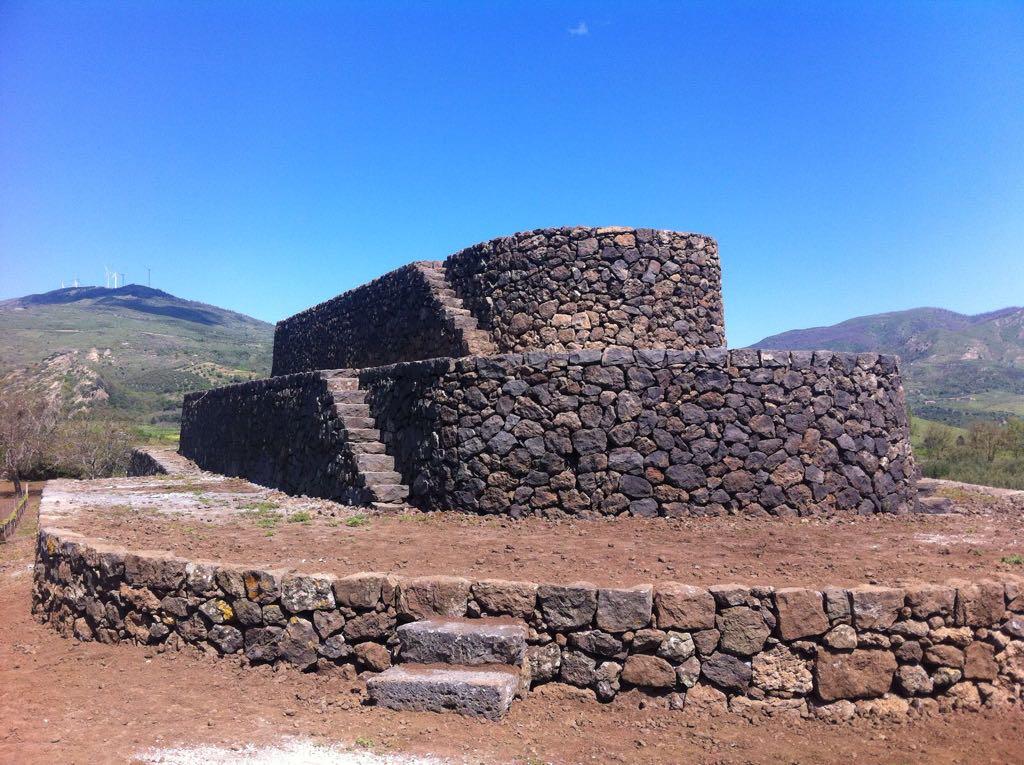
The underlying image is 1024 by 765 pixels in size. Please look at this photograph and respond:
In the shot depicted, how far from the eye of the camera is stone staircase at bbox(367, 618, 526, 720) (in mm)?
4867

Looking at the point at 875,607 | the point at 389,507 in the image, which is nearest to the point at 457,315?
the point at 389,507

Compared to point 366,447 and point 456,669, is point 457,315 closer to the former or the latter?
point 366,447

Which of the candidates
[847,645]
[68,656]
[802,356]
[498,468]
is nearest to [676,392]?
[802,356]

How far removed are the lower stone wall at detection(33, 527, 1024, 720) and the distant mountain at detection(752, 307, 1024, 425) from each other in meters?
44.6

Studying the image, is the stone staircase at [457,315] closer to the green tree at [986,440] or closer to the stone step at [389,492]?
the stone step at [389,492]

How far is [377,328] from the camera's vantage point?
15.2 m

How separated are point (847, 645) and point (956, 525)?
5.30 metres

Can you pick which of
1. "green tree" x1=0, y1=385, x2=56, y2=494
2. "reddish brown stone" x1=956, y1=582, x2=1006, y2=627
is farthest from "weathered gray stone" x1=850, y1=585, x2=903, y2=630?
"green tree" x1=0, y1=385, x2=56, y2=494

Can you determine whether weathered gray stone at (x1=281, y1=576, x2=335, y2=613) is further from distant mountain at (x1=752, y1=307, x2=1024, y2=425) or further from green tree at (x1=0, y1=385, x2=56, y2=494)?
distant mountain at (x1=752, y1=307, x2=1024, y2=425)

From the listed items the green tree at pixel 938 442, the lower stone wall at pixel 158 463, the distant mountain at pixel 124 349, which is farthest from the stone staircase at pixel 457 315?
the distant mountain at pixel 124 349

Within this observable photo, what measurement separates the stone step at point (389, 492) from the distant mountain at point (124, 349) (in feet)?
141

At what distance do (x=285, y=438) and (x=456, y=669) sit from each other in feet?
30.9

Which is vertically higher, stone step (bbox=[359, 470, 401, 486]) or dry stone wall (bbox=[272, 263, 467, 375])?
dry stone wall (bbox=[272, 263, 467, 375])

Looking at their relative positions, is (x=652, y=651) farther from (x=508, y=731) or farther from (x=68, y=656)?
(x=68, y=656)
